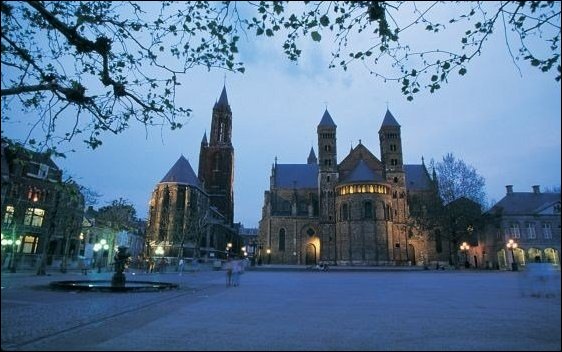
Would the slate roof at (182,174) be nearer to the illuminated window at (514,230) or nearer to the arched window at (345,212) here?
the arched window at (345,212)

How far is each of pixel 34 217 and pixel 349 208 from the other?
4342 cm

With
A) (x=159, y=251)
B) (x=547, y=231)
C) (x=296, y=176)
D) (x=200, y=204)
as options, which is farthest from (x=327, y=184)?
(x=547, y=231)

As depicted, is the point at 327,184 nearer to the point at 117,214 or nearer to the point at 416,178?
the point at 416,178

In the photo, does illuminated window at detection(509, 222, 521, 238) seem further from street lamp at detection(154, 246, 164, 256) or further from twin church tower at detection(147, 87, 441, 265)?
street lamp at detection(154, 246, 164, 256)

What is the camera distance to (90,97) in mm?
9094

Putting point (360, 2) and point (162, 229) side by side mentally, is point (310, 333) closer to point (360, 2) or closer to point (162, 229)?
point (360, 2)

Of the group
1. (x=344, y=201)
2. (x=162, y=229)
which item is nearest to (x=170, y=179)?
(x=162, y=229)

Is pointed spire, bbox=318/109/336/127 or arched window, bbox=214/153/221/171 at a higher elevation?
pointed spire, bbox=318/109/336/127

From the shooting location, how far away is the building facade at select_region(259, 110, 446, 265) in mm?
60594

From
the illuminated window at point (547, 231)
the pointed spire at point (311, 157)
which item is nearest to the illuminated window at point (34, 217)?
the illuminated window at point (547, 231)

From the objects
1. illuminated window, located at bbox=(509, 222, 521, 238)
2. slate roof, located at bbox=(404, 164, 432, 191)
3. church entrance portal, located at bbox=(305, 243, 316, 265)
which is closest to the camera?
illuminated window, located at bbox=(509, 222, 521, 238)

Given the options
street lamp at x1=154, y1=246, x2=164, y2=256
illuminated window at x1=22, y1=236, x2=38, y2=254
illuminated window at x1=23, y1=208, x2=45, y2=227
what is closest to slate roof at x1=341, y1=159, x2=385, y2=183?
street lamp at x1=154, y1=246, x2=164, y2=256

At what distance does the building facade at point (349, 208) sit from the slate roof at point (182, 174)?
1553 centimetres

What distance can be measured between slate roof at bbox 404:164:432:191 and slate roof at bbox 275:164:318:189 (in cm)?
1854
